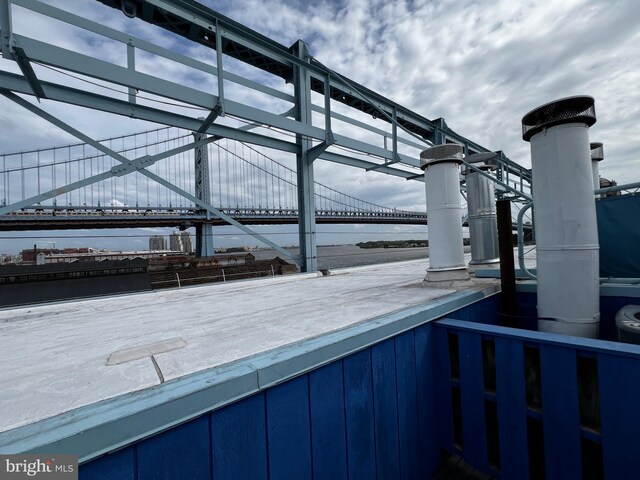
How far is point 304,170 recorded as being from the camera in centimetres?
631

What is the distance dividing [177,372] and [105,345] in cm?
90

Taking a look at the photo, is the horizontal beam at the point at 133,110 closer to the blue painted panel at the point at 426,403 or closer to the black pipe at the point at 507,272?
the black pipe at the point at 507,272

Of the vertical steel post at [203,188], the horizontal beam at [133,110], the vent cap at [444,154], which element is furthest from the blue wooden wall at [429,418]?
the vertical steel post at [203,188]

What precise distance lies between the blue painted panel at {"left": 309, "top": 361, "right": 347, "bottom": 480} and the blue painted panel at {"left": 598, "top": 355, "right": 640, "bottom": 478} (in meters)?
1.51

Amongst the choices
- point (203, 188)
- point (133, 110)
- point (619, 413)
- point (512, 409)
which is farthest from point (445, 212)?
point (203, 188)

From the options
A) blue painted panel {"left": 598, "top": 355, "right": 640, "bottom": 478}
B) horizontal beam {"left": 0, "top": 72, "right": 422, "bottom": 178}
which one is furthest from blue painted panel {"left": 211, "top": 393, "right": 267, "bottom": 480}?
horizontal beam {"left": 0, "top": 72, "right": 422, "bottom": 178}

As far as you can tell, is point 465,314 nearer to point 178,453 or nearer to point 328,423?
point 328,423

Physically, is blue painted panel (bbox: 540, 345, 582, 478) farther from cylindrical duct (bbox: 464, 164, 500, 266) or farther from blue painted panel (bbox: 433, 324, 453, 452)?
cylindrical duct (bbox: 464, 164, 500, 266)

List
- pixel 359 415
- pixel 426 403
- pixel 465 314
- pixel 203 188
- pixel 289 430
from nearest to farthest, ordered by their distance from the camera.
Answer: pixel 289 430 < pixel 359 415 < pixel 426 403 < pixel 465 314 < pixel 203 188

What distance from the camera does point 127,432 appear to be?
98 cm

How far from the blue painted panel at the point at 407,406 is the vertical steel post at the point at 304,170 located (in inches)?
→ 168

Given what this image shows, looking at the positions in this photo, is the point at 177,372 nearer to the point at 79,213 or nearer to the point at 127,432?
the point at 127,432

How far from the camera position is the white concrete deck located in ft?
4.04

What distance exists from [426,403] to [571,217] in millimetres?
2095
